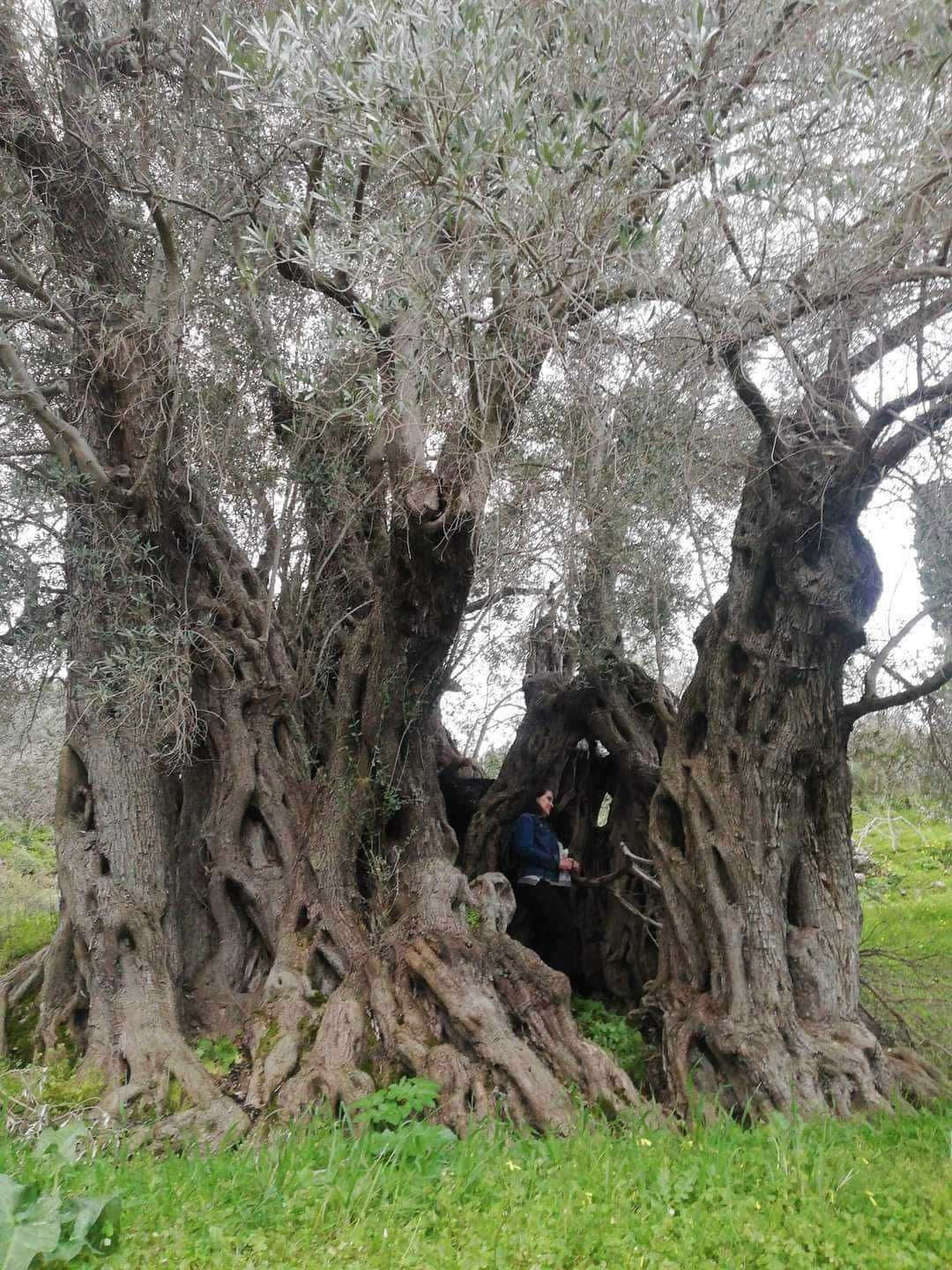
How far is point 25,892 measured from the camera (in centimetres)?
1198

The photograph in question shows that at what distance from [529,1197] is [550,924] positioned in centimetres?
542

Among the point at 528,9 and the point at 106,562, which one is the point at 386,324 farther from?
the point at 106,562

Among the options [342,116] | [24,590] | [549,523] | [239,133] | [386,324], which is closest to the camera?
[342,116]

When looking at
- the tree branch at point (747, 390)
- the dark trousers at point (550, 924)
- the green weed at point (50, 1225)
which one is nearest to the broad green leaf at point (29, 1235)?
the green weed at point (50, 1225)

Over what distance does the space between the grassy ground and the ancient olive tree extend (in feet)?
3.09

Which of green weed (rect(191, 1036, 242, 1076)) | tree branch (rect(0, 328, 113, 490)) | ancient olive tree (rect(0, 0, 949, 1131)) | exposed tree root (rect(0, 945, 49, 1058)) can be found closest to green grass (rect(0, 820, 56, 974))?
exposed tree root (rect(0, 945, 49, 1058))

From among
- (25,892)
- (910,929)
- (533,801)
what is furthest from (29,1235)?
(910,929)

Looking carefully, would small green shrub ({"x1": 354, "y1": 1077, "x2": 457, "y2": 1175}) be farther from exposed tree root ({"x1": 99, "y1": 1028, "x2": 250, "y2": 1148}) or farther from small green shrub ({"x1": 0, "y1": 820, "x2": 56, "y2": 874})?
small green shrub ({"x1": 0, "y1": 820, "x2": 56, "y2": 874})

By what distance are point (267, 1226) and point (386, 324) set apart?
4429 mm

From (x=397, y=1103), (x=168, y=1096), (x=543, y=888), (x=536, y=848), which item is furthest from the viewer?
(x=543, y=888)

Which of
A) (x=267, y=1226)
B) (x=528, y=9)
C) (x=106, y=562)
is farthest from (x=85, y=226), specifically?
(x=267, y=1226)

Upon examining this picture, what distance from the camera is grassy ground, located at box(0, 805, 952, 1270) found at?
3150 millimetres

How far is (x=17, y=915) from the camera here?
10031 mm

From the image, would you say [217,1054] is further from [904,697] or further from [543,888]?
[904,697]
